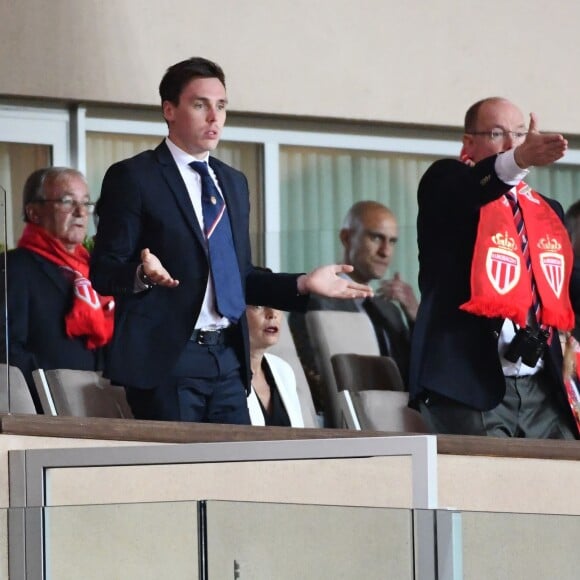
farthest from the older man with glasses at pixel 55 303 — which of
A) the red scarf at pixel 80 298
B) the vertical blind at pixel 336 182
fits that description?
the vertical blind at pixel 336 182

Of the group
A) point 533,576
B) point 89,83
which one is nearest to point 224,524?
point 533,576

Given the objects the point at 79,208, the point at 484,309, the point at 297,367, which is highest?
the point at 79,208

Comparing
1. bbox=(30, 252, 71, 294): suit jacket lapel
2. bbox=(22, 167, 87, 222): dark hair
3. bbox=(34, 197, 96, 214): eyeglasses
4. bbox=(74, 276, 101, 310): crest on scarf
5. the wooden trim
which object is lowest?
the wooden trim

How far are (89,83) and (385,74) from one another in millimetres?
1385

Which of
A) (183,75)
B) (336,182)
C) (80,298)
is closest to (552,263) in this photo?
(183,75)

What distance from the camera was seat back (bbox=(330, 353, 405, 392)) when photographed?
17.2 ft

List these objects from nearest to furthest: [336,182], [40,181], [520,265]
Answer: [520,265] < [40,181] < [336,182]

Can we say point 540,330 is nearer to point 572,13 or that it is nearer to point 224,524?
point 224,524

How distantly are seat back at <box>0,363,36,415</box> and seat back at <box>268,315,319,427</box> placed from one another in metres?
1.18

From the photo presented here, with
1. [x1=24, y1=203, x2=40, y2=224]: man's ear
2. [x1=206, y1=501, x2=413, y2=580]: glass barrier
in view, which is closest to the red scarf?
[x1=24, y1=203, x2=40, y2=224]: man's ear

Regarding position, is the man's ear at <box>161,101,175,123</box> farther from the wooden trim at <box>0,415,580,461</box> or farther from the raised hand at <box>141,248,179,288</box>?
the wooden trim at <box>0,415,580,461</box>

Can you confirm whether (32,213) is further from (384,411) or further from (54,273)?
(384,411)

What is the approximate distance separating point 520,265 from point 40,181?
1445 millimetres

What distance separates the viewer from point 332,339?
211 inches
